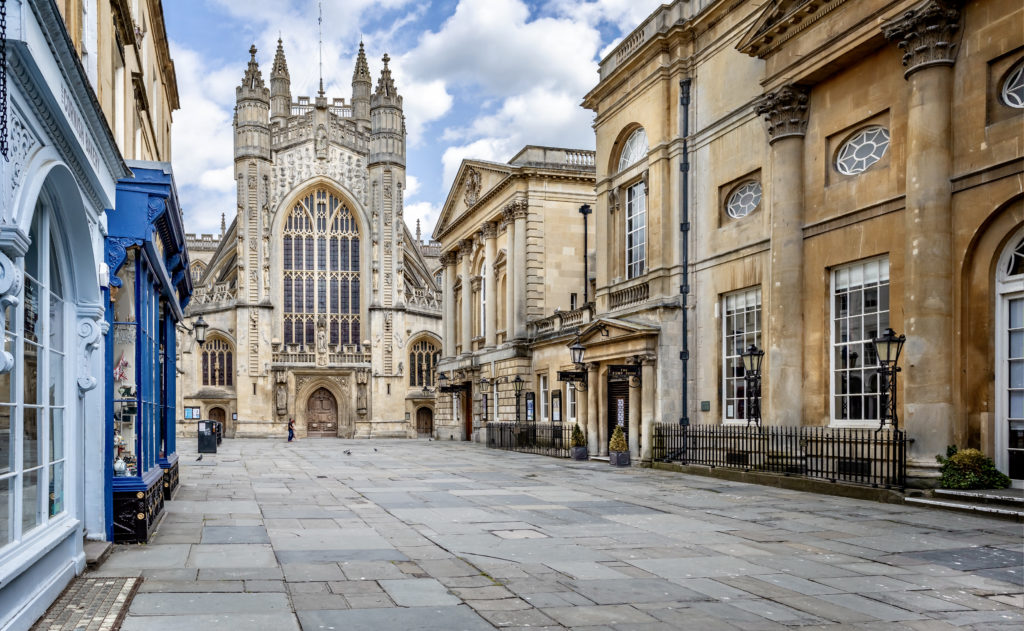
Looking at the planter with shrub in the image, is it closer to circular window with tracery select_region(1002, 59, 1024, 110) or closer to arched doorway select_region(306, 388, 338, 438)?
circular window with tracery select_region(1002, 59, 1024, 110)

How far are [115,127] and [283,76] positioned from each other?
52.8 metres

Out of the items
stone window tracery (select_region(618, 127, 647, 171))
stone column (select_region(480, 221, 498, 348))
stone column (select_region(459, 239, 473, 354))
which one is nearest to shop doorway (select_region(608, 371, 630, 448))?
stone window tracery (select_region(618, 127, 647, 171))

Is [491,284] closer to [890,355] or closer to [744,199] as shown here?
[744,199]

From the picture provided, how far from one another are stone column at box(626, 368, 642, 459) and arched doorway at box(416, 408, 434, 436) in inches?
1396

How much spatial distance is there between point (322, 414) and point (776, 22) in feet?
147

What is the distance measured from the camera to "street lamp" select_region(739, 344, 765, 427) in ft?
58.0

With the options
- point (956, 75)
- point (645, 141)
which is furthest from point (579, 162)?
point (956, 75)

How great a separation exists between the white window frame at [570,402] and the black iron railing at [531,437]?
14.6 inches

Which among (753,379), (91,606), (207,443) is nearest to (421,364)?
(207,443)

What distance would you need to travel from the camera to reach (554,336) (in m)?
32.0

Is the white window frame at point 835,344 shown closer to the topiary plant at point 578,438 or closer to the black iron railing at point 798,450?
the black iron railing at point 798,450

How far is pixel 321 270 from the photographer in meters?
57.6

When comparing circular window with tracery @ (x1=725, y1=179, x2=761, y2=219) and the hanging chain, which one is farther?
circular window with tracery @ (x1=725, y1=179, x2=761, y2=219)

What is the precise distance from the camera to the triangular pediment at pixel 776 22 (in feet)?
56.0
